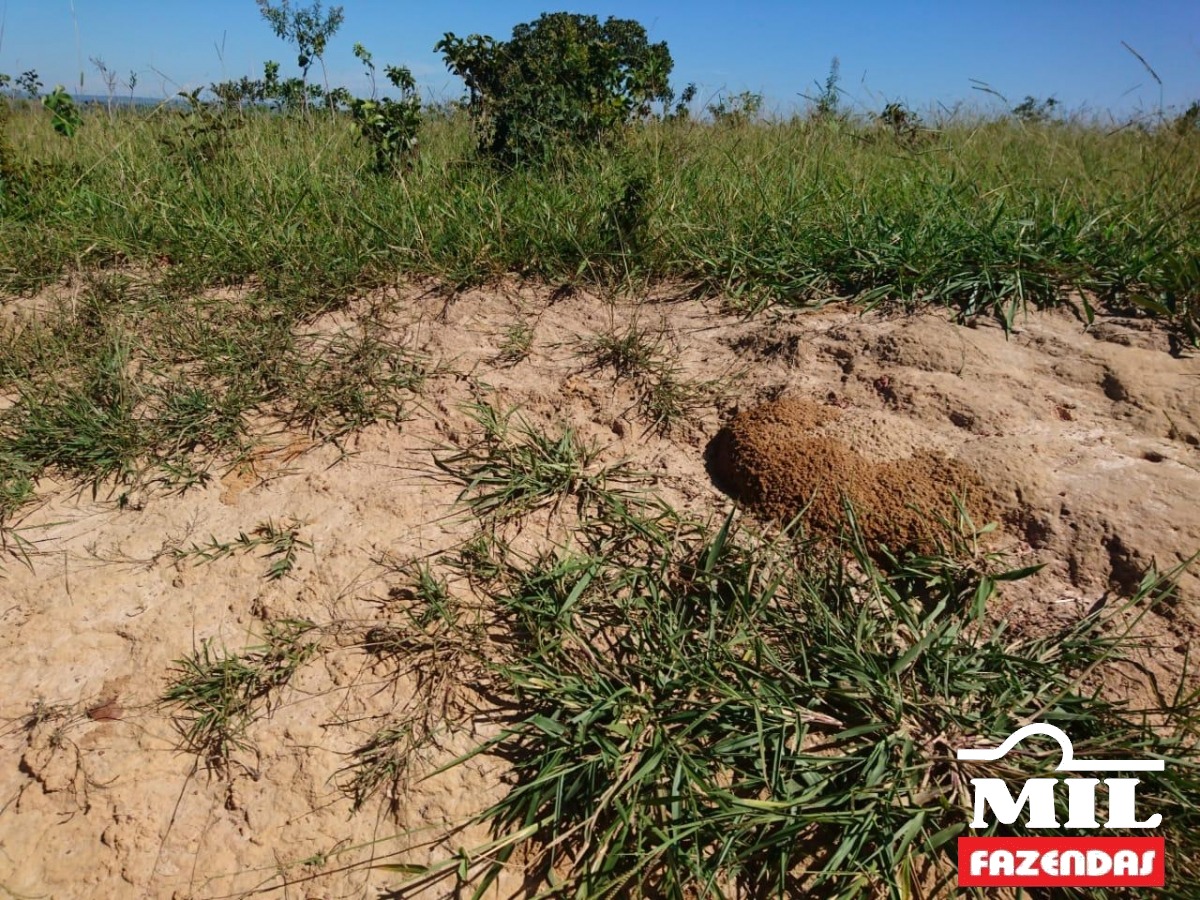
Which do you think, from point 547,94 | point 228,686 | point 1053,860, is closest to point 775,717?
point 1053,860

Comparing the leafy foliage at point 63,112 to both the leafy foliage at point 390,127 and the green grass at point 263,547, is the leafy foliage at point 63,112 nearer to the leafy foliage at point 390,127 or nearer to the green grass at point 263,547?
the leafy foliage at point 390,127

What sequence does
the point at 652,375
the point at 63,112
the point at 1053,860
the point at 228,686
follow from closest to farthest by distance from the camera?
the point at 1053,860 → the point at 228,686 → the point at 652,375 → the point at 63,112

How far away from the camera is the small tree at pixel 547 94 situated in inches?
153

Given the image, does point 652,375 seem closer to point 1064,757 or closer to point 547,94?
point 1064,757

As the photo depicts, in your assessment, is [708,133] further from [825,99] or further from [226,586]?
[226,586]

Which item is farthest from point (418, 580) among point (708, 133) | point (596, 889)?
point (708, 133)

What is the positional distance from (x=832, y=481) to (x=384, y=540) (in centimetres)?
124

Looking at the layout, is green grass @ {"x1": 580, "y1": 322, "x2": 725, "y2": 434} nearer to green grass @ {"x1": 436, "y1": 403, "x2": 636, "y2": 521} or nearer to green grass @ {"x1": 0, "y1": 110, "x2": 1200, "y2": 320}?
green grass @ {"x1": 436, "y1": 403, "x2": 636, "y2": 521}

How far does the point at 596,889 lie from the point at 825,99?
4.10 m

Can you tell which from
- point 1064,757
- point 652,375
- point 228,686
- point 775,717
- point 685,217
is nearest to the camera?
point 1064,757
